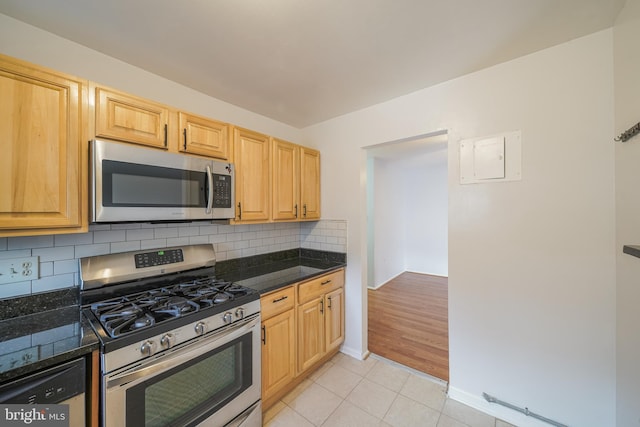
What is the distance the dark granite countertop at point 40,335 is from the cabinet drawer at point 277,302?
911 millimetres

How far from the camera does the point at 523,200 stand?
1615mm

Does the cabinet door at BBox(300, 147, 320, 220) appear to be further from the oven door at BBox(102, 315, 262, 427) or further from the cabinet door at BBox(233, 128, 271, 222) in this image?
the oven door at BBox(102, 315, 262, 427)

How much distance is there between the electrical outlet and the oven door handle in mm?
833

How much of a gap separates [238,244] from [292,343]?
1.03 meters

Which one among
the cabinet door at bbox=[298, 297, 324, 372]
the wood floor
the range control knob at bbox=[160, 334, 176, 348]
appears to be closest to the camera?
the range control knob at bbox=[160, 334, 176, 348]

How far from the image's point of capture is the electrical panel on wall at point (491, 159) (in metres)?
1.63

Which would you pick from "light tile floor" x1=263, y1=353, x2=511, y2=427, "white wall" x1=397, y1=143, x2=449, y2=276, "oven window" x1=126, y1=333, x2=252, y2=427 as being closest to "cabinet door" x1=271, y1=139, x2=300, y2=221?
"oven window" x1=126, y1=333, x2=252, y2=427

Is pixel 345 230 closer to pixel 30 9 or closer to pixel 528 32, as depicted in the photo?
pixel 528 32

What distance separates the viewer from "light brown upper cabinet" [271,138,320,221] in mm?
2248

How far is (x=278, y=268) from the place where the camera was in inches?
93.0

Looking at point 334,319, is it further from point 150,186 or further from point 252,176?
point 150,186

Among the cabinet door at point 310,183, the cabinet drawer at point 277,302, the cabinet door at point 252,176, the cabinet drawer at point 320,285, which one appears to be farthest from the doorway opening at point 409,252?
the cabinet drawer at point 277,302

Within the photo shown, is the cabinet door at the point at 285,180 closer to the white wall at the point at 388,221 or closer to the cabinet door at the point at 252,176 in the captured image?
the cabinet door at the point at 252,176

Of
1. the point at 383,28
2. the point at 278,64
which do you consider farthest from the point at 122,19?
the point at 383,28
